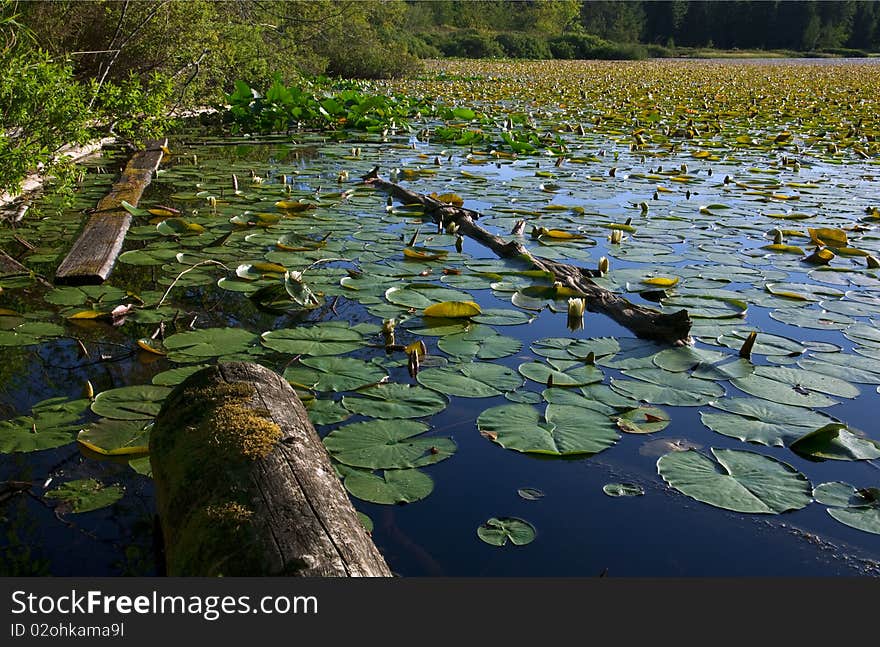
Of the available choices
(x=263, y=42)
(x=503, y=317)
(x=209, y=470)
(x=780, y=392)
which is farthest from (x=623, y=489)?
(x=263, y=42)

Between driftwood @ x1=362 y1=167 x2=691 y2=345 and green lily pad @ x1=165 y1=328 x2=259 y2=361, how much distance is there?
4.52ft

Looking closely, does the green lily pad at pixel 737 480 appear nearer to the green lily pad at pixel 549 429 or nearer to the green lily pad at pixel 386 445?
the green lily pad at pixel 549 429

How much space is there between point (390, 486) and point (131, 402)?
2.82 feet

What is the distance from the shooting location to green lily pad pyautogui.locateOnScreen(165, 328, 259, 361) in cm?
252

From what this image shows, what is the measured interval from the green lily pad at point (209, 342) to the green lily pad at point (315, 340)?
82 mm

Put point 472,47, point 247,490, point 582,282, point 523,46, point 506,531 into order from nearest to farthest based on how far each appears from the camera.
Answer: point 247,490, point 506,531, point 582,282, point 472,47, point 523,46

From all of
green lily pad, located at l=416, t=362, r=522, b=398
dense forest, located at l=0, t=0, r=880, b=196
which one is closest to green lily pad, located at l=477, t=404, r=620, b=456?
green lily pad, located at l=416, t=362, r=522, b=398

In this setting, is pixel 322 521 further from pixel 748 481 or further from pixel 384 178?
pixel 384 178

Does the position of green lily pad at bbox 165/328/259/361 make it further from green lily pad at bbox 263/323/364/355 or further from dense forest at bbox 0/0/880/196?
dense forest at bbox 0/0/880/196

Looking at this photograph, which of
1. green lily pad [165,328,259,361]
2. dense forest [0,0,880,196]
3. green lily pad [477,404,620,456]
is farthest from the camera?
dense forest [0,0,880,196]

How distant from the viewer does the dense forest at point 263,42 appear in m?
3.44

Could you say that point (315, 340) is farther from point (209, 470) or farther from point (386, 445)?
point (209, 470)

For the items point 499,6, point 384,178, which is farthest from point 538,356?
point 499,6

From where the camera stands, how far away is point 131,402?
2172mm
